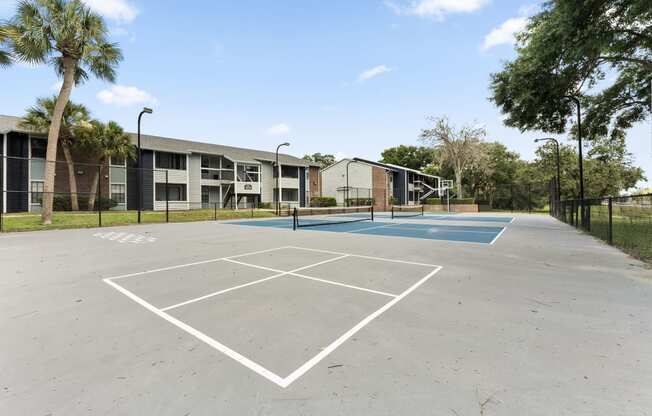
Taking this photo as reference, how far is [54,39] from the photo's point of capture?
15.1m

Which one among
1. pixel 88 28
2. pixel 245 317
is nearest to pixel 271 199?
pixel 88 28

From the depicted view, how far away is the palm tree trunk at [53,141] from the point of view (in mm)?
15125

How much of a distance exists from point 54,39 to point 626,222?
2733cm

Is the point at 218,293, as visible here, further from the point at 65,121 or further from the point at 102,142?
the point at 65,121

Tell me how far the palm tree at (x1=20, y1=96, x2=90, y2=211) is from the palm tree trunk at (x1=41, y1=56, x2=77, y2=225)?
6.18 meters

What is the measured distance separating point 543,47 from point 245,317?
13.1 meters

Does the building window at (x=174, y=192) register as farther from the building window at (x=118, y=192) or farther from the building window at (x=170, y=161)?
the building window at (x=118, y=192)

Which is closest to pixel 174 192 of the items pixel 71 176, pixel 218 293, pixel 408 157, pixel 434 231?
pixel 71 176

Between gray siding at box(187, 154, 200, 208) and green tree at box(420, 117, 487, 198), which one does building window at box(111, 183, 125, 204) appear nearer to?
gray siding at box(187, 154, 200, 208)

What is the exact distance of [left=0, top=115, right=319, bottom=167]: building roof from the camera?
24672 mm

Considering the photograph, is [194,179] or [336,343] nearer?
[336,343]

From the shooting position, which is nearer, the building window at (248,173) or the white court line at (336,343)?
the white court line at (336,343)

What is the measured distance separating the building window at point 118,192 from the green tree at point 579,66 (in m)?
30.2

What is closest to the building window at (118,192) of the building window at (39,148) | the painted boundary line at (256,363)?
the building window at (39,148)
